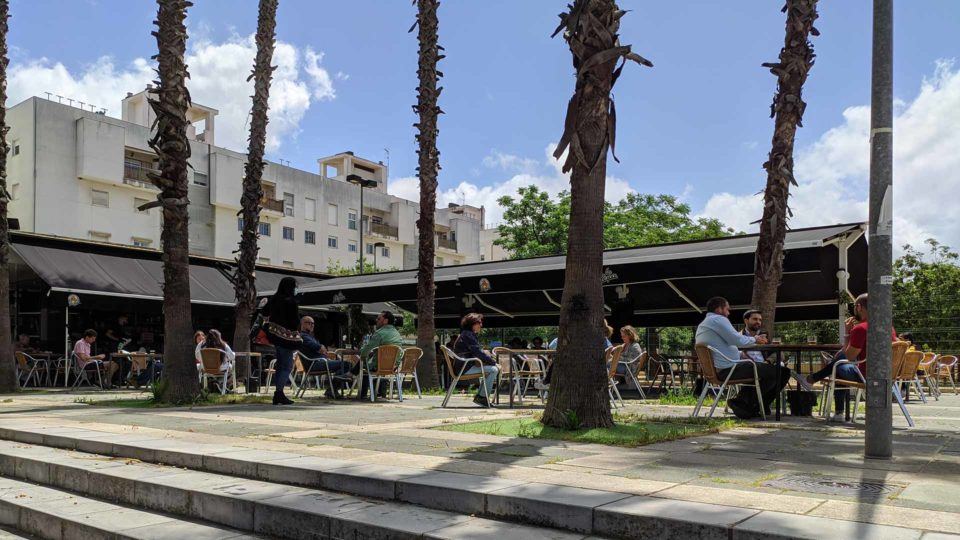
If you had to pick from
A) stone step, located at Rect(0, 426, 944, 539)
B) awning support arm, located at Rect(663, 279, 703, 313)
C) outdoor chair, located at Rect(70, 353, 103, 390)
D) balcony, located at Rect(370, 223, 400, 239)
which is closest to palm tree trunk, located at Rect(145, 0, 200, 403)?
stone step, located at Rect(0, 426, 944, 539)

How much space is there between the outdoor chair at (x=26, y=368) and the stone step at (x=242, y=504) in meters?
12.4

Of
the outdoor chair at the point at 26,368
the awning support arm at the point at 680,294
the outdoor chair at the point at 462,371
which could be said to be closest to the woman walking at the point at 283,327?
the outdoor chair at the point at 462,371

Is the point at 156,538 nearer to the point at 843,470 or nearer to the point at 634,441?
the point at 634,441

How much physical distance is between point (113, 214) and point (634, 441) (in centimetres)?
3987

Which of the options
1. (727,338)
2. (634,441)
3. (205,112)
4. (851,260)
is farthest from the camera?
(205,112)

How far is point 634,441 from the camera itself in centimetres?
592

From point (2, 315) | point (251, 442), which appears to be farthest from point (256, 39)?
point (251, 442)

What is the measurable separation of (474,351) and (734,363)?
3.37m

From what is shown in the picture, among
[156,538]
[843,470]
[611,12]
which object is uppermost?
[611,12]

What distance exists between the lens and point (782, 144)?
10.6 metres

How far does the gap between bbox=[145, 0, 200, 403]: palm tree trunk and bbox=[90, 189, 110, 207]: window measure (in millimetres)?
32277

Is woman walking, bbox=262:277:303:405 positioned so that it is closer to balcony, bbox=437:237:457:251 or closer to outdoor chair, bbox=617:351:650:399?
outdoor chair, bbox=617:351:650:399

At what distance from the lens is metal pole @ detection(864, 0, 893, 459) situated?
16.2ft

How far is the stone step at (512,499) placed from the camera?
3162 millimetres
